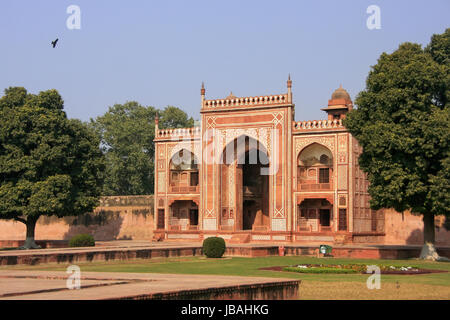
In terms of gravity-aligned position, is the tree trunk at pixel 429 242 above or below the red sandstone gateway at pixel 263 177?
below

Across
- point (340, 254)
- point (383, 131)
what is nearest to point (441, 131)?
point (383, 131)

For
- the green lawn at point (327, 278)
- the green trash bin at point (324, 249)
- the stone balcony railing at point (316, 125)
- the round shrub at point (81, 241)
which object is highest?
the stone balcony railing at point (316, 125)

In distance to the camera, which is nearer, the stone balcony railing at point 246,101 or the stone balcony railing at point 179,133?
the stone balcony railing at point 246,101

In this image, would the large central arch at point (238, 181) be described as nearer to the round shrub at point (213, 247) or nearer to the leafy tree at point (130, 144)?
the round shrub at point (213, 247)

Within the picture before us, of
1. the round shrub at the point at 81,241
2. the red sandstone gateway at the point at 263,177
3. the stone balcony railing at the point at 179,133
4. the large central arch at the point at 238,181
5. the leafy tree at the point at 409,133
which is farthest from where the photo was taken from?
the stone balcony railing at the point at 179,133

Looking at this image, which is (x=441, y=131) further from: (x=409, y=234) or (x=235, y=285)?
(x=235, y=285)

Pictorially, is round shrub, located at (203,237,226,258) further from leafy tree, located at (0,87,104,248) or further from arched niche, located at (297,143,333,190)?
arched niche, located at (297,143,333,190)

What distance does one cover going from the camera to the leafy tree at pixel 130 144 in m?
59.0

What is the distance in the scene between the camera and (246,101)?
4222cm

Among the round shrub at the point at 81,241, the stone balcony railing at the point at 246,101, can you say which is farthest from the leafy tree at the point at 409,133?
the round shrub at the point at 81,241

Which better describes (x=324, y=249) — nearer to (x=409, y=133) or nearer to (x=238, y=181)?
(x=409, y=133)

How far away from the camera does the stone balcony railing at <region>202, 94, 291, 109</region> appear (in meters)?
41.2

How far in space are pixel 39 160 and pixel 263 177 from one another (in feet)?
49.1
